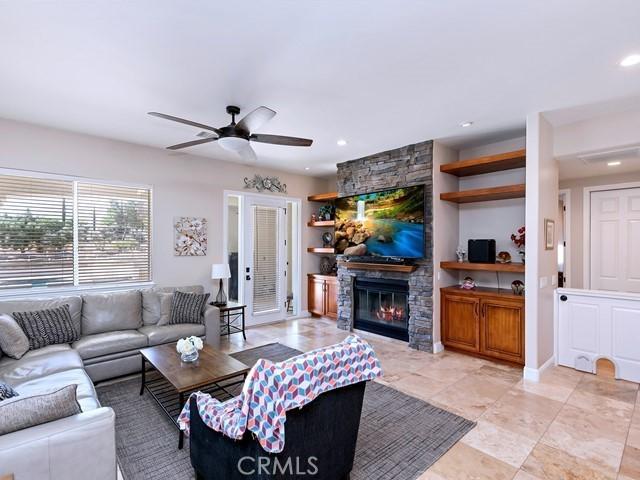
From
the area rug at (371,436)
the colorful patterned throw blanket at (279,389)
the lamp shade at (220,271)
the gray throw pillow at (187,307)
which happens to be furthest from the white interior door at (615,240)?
the gray throw pillow at (187,307)

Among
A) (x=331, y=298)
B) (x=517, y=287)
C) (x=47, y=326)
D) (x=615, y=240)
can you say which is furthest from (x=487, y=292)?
(x=47, y=326)

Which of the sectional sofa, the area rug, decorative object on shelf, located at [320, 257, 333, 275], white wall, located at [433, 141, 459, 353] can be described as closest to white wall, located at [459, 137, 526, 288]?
white wall, located at [433, 141, 459, 353]

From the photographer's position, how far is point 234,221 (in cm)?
573

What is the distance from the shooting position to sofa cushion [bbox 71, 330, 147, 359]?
10.8 ft

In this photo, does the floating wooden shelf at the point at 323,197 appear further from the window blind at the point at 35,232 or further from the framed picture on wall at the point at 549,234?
the window blind at the point at 35,232

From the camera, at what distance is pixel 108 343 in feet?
11.2

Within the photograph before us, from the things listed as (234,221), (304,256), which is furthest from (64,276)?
(304,256)

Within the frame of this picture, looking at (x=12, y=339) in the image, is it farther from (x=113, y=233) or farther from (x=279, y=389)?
(x=279, y=389)

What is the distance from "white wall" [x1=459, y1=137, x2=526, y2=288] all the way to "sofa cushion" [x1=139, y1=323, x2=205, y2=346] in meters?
3.92

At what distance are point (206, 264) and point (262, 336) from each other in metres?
1.47

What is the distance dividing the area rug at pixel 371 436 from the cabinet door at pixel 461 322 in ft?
5.15

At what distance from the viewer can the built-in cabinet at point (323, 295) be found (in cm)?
618

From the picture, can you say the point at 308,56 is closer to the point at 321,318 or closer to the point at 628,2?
the point at 628,2

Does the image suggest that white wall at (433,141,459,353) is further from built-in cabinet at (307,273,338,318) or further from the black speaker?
built-in cabinet at (307,273,338,318)
